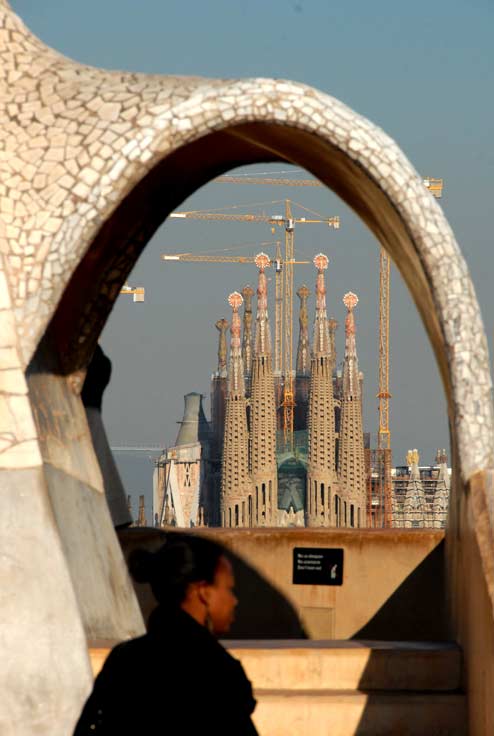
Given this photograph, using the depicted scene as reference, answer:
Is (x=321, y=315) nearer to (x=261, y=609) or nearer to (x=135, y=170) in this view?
(x=261, y=609)

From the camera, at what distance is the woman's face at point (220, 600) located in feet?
14.3

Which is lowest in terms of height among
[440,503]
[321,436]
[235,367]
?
[440,503]

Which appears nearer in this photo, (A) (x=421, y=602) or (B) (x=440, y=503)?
(A) (x=421, y=602)

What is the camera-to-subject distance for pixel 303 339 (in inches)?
4560

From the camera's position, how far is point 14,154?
985 cm

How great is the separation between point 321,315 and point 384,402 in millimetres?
7295

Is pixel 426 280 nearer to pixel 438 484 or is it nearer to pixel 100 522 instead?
pixel 100 522

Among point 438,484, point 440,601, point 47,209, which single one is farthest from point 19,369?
point 438,484

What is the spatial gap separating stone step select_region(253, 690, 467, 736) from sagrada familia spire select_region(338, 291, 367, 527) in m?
91.5

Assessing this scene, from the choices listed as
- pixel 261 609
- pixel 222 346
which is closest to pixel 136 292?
pixel 222 346

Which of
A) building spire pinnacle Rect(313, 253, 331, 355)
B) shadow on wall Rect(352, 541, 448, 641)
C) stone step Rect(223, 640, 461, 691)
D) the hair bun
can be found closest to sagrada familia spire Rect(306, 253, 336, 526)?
building spire pinnacle Rect(313, 253, 331, 355)

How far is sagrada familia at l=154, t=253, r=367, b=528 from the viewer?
99.5 meters

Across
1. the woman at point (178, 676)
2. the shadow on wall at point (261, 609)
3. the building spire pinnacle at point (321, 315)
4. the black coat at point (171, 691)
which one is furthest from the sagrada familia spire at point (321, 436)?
the black coat at point (171, 691)

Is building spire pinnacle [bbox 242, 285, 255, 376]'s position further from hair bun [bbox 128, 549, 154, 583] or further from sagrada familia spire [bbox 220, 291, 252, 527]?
hair bun [bbox 128, 549, 154, 583]
